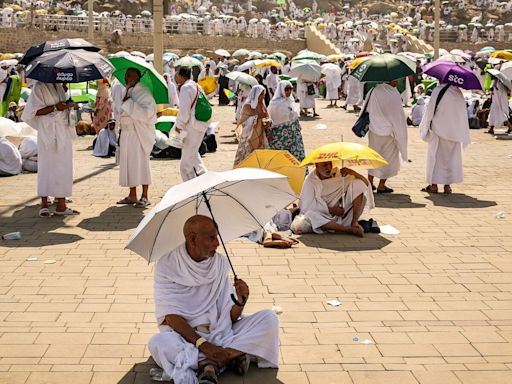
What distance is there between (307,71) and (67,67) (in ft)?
46.3

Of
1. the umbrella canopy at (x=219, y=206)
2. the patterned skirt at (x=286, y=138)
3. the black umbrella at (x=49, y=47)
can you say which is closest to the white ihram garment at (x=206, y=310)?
the umbrella canopy at (x=219, y=206)

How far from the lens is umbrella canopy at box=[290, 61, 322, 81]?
73.6 feet

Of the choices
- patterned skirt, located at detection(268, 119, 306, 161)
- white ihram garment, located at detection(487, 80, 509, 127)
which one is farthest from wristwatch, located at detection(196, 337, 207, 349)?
white ihram garment, located at detection(487, 80, 509, 127)

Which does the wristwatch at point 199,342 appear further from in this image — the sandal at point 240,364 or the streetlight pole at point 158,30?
the streetlight pole at point 158,30

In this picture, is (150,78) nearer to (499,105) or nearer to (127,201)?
(127,201)

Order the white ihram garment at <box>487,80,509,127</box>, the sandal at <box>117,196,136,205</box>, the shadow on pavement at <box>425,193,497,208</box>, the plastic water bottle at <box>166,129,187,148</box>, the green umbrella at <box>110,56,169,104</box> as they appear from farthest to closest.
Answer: the white ihram garment at <box>487,80,509,127</box> → the shadow on pavement at <box>425,193,497,208</box> → the sandal at <box>117,196,136,205</box> → the plastic water bottle at <box>166,129,187,148</box> → the green umbrella at <box>110,56,169,104</box>

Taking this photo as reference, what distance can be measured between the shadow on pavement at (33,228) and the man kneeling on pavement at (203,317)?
3681mm

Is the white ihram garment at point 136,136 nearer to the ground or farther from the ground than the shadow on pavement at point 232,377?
farther from the ground

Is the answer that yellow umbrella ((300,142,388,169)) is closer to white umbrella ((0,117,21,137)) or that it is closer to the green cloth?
white umbrella ((0,117,21,137))

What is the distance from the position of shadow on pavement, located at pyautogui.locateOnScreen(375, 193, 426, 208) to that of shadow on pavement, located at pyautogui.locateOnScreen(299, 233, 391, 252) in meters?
1.76

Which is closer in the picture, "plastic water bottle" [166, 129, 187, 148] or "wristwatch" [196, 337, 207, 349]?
"wristwatch" [196, 337, 207, 349]

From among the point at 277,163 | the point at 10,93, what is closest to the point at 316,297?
the point at 277,163

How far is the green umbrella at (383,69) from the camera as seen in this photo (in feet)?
35.8

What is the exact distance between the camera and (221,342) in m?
4.89
